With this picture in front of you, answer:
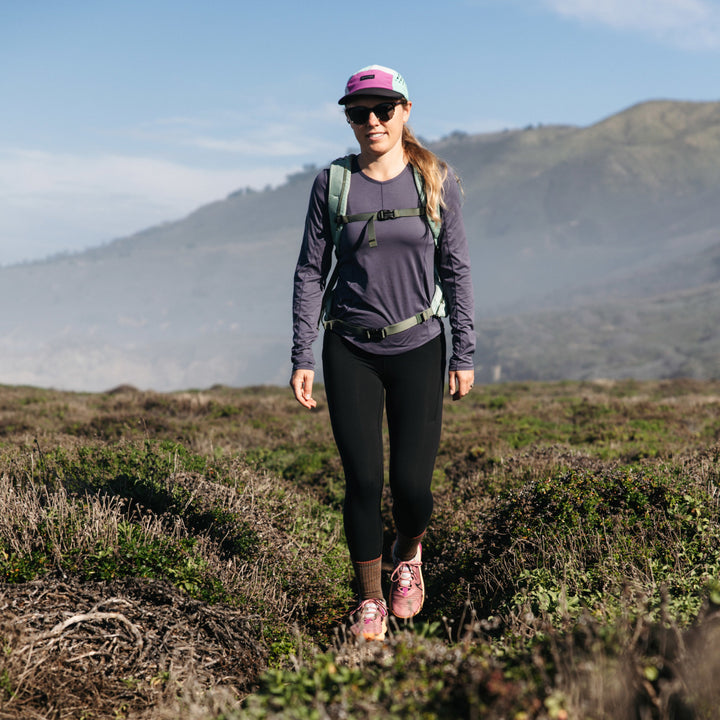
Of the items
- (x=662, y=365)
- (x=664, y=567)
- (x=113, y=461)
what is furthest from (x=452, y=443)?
(x=662, y=365)

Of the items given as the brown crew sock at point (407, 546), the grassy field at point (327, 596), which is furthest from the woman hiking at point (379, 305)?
the grassy field at point (327, 596)

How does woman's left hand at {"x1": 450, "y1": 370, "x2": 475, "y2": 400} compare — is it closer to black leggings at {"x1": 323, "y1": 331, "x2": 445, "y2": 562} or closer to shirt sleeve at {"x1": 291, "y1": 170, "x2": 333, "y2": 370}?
black leggings at {"x1": 323, "y1": 331, "x2": 445, "y2": 562}

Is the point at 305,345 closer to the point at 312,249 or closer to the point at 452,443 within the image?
the point at 312,249

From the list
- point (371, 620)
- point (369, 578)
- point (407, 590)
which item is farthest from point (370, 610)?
point (407, 590)

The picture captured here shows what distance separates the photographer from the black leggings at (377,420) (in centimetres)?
369

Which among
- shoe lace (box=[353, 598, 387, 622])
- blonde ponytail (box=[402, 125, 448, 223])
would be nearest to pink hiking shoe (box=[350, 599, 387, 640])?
shoe lace (box=[353, 598, 387, 622])

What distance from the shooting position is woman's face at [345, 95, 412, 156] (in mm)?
3590

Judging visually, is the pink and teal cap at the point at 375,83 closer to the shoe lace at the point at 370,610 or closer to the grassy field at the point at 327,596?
the grassy field at the point at 327,596

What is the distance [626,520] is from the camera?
4.39 m

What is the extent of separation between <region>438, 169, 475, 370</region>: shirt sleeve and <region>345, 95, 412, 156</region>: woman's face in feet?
1.28

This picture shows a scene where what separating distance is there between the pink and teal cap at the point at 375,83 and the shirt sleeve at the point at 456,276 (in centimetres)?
55

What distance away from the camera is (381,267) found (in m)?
3.61

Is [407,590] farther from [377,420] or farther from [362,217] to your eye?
[362,217]

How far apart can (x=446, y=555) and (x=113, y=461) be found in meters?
2.96
